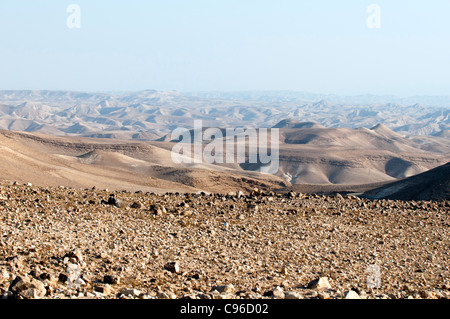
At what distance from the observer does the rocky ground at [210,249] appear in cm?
713

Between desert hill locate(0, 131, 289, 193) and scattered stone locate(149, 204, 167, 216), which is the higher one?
scattered stone locate(149, 204, 167, 216)

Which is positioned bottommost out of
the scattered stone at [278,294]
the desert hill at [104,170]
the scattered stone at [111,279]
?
the desert hill at [104,170]

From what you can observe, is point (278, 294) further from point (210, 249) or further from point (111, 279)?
point (210, 249)

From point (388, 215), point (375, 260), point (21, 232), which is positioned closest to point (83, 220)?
point (21, 232)

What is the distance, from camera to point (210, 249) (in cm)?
934

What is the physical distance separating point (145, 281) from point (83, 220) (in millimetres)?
3431

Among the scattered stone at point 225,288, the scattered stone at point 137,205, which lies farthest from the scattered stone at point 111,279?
the scattered stone at point 137,205

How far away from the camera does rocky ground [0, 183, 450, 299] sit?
713cm

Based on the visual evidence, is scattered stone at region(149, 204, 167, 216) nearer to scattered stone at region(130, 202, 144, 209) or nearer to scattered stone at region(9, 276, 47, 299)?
scattered stone at region(130, 202, 144, 209)

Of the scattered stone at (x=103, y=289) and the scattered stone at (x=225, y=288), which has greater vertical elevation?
the scattered stone at (x=103, y=289)

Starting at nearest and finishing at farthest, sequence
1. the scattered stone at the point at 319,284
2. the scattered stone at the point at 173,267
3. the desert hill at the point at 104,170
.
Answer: the scattered stone at the point at 319,284 < the scattered stone at the point at 173,267 < the desert hill at the point at 104,170

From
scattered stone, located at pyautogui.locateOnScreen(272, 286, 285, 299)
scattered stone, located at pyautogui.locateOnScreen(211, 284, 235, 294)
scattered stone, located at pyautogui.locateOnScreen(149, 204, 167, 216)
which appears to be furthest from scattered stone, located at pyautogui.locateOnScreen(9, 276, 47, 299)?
scattered stone, located at pyautogui.locateOnScreen(149, 204, 167, 216)

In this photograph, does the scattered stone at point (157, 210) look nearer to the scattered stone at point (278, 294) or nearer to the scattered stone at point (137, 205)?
the scattered stone at point (137, 205)
